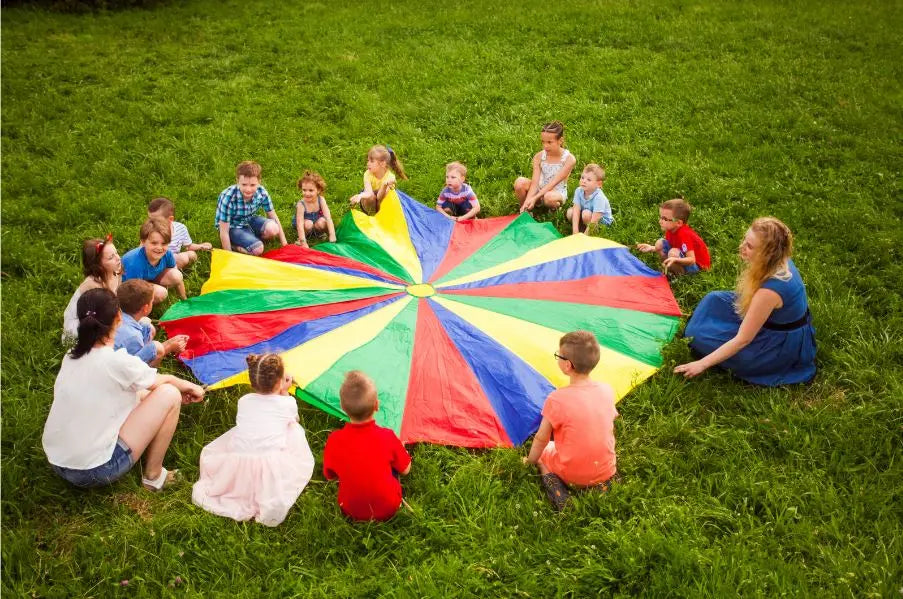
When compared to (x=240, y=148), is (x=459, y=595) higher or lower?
lower

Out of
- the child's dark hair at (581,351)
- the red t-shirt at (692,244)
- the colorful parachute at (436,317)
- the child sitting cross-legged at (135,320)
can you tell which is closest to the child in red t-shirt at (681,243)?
the red t-shirt at (692,244)

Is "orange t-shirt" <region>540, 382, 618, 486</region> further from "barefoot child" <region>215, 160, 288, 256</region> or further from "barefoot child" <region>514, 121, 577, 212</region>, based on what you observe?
"barefoot child" <region>215, 160, 288, 256</region>

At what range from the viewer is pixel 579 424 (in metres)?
3.59

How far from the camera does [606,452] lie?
3.67 meters

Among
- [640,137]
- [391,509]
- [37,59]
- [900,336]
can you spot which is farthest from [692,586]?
[37,59]

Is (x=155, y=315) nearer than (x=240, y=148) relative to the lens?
Yes

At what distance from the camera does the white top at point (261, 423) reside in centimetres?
374

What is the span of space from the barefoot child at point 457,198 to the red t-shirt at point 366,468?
11.0ft

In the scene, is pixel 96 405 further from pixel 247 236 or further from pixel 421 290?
pixel 247 236

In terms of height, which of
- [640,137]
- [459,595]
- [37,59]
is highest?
[37,59]

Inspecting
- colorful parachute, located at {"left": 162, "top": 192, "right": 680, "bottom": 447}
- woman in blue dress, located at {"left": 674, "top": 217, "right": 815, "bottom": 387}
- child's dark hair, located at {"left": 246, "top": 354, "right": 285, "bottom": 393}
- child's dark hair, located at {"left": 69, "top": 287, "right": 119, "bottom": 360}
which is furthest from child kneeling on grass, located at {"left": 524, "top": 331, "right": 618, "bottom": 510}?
child's dark hair, located at {"left": 69, "top": 287, "right": 119, "bottom": 360}

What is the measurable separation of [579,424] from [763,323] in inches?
62.8

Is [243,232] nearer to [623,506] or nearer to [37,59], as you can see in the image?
[623,506]

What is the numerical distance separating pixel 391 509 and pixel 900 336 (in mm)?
3830
